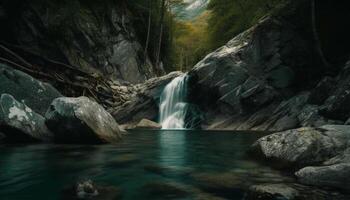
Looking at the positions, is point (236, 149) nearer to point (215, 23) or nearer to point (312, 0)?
point (312, 0)

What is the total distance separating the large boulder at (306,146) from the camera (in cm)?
741

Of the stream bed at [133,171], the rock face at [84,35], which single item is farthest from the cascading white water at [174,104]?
the stream bed at [133,171]

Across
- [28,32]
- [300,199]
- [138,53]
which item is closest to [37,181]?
[300,199]

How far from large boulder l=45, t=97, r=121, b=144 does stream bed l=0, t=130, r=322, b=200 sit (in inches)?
28.4

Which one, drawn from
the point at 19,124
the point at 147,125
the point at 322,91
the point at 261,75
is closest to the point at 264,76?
the point at 261,75

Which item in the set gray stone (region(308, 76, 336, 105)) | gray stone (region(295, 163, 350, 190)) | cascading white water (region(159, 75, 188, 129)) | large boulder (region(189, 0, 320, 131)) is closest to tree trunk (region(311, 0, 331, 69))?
large boulder (region(189, 0, 320, 131))

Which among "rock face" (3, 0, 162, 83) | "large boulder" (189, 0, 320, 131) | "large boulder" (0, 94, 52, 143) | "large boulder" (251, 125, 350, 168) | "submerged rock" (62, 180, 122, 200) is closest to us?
"submerged rock" (62, 180, 122, 200)

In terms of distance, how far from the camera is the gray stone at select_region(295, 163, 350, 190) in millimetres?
5875

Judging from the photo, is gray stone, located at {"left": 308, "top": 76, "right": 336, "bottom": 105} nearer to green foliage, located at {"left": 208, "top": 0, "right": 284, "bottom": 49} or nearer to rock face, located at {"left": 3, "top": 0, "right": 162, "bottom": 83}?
green foliage, located at {"left": 208, "top": 0, "right": 284, "bottom": 49}

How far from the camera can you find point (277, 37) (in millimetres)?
21500

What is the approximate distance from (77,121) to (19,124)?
5.69ft

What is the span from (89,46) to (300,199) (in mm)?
27792

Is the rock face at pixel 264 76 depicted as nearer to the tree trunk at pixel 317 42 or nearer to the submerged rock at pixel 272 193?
the tree trunk at pixel 317 42

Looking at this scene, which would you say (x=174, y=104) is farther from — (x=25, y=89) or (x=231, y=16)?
(x=231, y=16)
